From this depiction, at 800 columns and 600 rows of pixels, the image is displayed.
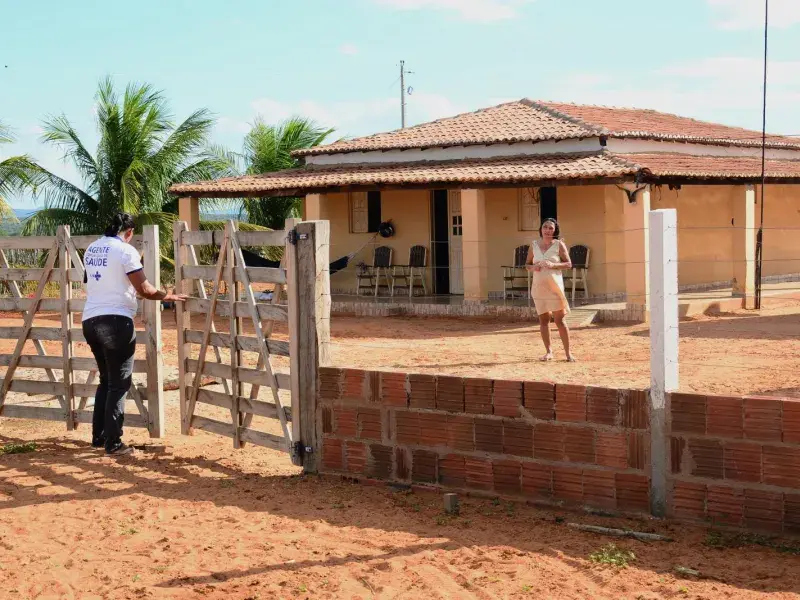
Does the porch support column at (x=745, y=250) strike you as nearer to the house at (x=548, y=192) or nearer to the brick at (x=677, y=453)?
the house at (x=548, y=192)

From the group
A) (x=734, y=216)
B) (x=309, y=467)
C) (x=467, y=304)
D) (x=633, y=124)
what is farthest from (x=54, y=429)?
(x=633, y=124)

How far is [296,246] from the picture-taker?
23.5 feet

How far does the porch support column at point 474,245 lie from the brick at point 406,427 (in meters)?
11.8

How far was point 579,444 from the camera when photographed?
19.4 ft

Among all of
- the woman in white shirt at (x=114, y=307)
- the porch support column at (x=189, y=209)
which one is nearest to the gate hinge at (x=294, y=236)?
the woman in white shirt at (x=114, y=307)

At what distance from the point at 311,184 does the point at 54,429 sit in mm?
10904

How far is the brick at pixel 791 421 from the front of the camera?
5.21 m

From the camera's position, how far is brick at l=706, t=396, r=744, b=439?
17.7 feet

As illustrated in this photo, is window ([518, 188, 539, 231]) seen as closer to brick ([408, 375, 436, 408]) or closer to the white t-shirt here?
the white t-shirt

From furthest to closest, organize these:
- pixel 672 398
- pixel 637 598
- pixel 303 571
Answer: pixel 672 398 → pixel 303 571 → pixel 637 598

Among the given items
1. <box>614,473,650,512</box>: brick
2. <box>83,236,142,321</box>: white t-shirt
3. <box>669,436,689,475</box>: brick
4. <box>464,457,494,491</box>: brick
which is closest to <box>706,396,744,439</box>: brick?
<box>669,436,689,475</box>: brick

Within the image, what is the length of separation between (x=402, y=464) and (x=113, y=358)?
246 centimetres

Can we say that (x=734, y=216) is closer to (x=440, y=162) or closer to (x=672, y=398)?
(x=440, y=162)

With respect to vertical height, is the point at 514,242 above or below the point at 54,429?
above
